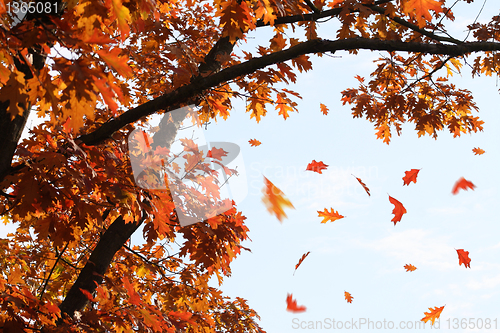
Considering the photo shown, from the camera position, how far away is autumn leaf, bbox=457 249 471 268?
588cm

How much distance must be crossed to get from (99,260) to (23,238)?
3.41 metres

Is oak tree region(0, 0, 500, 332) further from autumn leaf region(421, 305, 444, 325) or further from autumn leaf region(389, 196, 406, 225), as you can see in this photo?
autumn leaf region(421, 305, 444, 325)

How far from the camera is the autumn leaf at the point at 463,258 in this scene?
588 centimetres

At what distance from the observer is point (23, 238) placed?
261 inches

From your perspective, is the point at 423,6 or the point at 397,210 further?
the point at 397,210

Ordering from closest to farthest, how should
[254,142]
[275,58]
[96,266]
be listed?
1. [275,58]
2. [96,266]
3. [254,142]

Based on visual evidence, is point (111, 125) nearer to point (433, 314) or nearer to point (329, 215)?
point (329, 215)

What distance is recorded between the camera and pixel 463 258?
6023mm

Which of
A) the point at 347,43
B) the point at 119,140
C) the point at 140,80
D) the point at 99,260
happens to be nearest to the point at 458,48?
the point at 347,43

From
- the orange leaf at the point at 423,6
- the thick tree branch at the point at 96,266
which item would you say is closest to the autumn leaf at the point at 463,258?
the orange leaf at the point at 423,6

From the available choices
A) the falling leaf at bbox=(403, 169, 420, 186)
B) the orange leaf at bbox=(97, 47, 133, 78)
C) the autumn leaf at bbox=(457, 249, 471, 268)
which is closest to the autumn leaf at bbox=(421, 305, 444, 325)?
the autumn leaf at bbox=(457, 249, 471, 268)

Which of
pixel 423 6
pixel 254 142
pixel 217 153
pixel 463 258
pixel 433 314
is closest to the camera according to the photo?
pixel 423 6

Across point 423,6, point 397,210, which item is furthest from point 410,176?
point 423,6

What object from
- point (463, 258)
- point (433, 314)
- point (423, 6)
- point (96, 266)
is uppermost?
point (423, 6)
